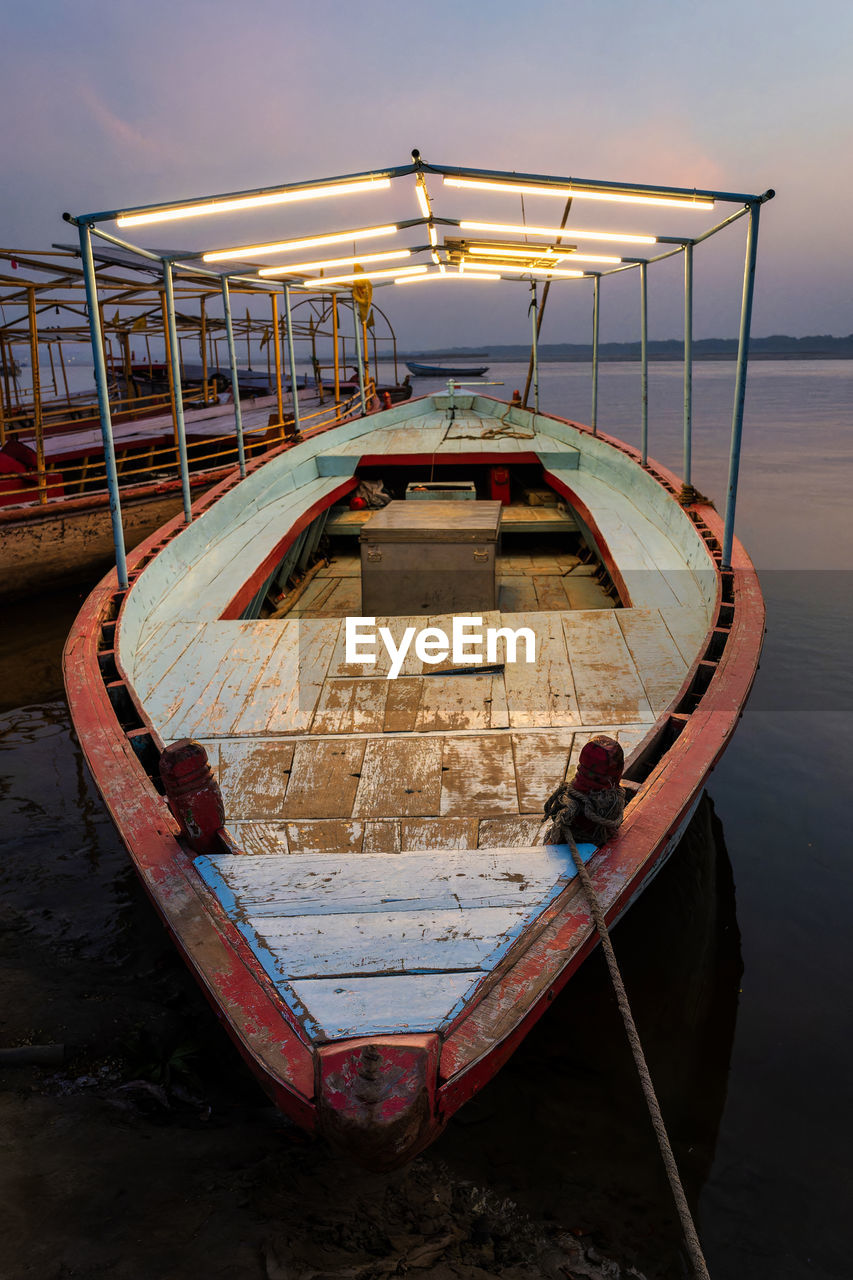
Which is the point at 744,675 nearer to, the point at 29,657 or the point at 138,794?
the point at 138,794

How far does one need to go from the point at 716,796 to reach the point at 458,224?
4.45m

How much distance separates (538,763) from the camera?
11.3 feet

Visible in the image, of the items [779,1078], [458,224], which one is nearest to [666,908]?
[779,1078]

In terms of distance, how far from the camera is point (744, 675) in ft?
11.9

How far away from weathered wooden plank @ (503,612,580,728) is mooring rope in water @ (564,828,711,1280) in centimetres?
129

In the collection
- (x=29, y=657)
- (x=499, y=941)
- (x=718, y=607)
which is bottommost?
(x=29, y=657)

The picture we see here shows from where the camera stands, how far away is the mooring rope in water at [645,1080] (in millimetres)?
1751

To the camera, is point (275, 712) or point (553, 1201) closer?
point (553, 1201)

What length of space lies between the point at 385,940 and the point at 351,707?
186cm

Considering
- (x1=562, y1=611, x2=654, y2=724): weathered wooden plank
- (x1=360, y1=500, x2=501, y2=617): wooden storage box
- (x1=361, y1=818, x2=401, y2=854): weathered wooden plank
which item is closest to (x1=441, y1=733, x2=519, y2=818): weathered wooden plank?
(x1=361, y1=818, x2=401, y2=854): weathered wooden plank

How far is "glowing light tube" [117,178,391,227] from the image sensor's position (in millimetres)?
3893

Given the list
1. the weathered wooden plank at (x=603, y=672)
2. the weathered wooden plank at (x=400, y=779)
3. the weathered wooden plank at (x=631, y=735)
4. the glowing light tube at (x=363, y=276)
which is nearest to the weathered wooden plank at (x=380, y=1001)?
the weathered wooden plank at (x=400, y=779)

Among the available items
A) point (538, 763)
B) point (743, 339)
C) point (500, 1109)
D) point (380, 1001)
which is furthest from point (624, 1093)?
point (743, 339)

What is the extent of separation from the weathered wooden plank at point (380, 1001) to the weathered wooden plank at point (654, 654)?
6.72 ft
